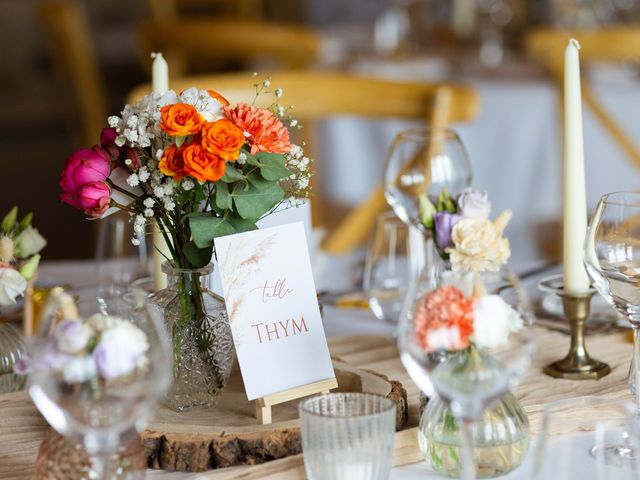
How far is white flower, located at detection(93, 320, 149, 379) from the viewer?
2.37 feet

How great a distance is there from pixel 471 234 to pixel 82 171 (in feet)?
1.21

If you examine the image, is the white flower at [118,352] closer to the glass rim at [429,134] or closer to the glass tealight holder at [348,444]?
the glass tealight holder at [348,444]

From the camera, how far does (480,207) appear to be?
3.43 ft

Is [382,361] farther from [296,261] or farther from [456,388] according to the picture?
[456,388]

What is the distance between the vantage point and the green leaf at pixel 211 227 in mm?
940

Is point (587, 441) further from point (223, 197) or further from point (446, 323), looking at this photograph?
point (223, 197)

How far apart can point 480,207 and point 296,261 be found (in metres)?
0.20

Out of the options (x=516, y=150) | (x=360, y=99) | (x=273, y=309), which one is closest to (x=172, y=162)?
(x=273, y=309)

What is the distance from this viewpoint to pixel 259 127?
93 cm

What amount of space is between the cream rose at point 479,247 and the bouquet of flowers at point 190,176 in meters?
0.16

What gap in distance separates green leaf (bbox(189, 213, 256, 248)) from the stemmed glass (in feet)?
1.64

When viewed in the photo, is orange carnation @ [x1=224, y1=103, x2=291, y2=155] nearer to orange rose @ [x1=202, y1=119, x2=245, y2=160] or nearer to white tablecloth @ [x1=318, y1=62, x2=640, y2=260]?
orange rose @ [x1=202, y1=119, x2=245, y2=160]

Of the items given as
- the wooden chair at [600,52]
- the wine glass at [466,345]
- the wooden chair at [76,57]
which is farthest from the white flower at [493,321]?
the wooden chair at [76,57]

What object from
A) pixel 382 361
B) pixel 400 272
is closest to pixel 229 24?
pixel 400 272
